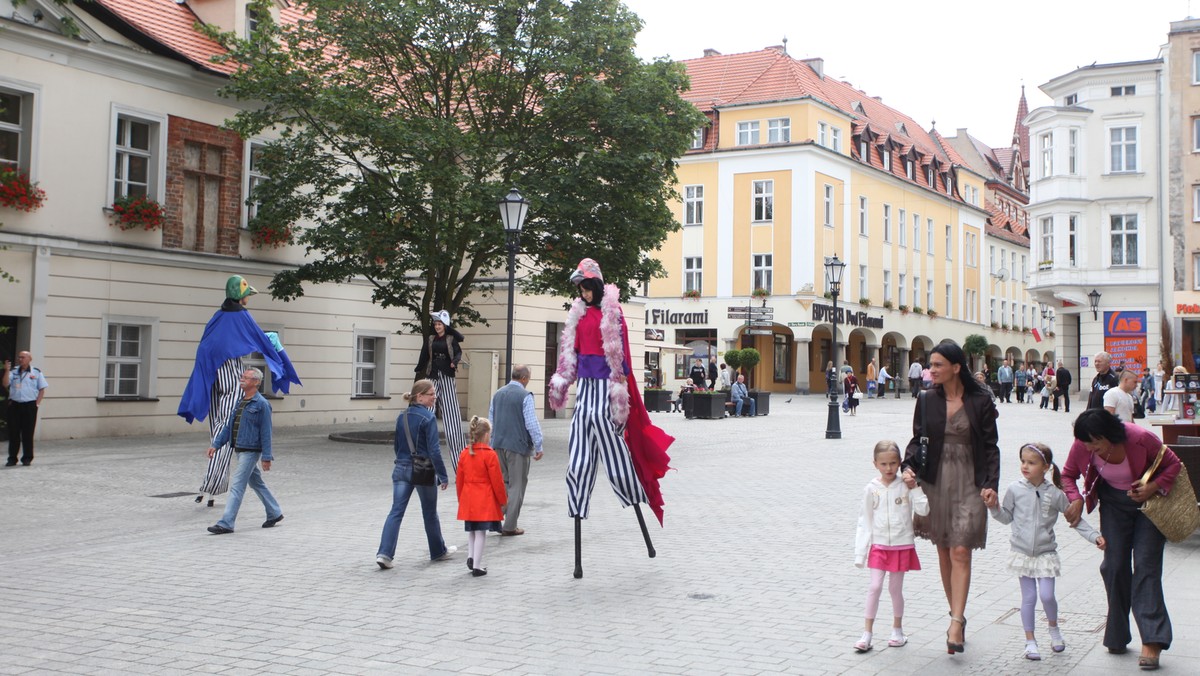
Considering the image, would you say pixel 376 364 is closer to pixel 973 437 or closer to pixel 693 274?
pixel 973 437

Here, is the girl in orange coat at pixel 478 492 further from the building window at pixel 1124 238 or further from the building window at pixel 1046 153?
the building window at pixel 1046 153

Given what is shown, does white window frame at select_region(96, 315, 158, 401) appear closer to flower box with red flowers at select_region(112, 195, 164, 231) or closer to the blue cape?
flower box with red flowers at select_region(112, 195, 164, 231)

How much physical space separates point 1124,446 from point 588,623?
3.28 meters

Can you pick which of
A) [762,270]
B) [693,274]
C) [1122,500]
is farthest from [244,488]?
[693,274]

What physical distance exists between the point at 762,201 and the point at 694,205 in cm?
348

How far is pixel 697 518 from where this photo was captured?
12016mm

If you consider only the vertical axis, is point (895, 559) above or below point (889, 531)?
below

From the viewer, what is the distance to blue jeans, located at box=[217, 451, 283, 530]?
10773 millimetres

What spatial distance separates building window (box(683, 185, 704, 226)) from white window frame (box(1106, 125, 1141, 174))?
18220 mm

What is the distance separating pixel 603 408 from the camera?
8.94m

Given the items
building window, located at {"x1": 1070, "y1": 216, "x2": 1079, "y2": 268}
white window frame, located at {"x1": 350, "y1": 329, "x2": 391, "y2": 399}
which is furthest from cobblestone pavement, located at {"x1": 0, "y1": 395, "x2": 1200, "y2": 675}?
building window, located at {"x1": 1070, "y1": 216, "x2": 1079, "y2": 268}

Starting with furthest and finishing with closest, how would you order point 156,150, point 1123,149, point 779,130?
point 779,130 < point 1123,149 < point 156,150

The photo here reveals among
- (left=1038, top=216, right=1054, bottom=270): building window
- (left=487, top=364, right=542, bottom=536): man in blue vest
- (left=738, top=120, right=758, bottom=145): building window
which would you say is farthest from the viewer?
(left=738, top=120, right=758, bottom=145): building window

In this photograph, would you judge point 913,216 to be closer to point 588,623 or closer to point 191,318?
point 191,318
